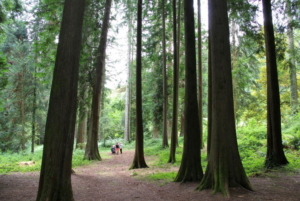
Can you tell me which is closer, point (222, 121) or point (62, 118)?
point (62, 118)

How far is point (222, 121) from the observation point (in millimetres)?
5586

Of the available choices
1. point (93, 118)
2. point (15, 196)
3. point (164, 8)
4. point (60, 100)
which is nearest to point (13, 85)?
point (93, 118)

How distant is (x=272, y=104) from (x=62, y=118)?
7.27m

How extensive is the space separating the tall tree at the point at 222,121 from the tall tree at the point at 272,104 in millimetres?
3370

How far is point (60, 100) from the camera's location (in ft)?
15.4

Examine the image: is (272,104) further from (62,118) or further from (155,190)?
(62,118)

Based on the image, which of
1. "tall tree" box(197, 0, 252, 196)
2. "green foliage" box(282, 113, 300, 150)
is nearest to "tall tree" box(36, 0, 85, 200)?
"tall tree" box(197, 0, 252, 196)

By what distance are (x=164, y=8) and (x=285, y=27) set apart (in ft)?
26.2

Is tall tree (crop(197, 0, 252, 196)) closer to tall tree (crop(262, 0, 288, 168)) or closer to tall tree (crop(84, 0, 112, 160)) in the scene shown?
tall tree (crop(262, 0, 288, 168))

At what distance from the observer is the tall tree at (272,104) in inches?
314

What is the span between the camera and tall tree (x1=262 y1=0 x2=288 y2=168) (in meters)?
7.98

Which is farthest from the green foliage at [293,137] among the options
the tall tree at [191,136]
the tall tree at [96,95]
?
the tall tree at [96,95]

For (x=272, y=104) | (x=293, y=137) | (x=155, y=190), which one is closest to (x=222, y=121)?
(x=155, y=190)

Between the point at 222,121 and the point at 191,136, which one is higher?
the point at 222,121
